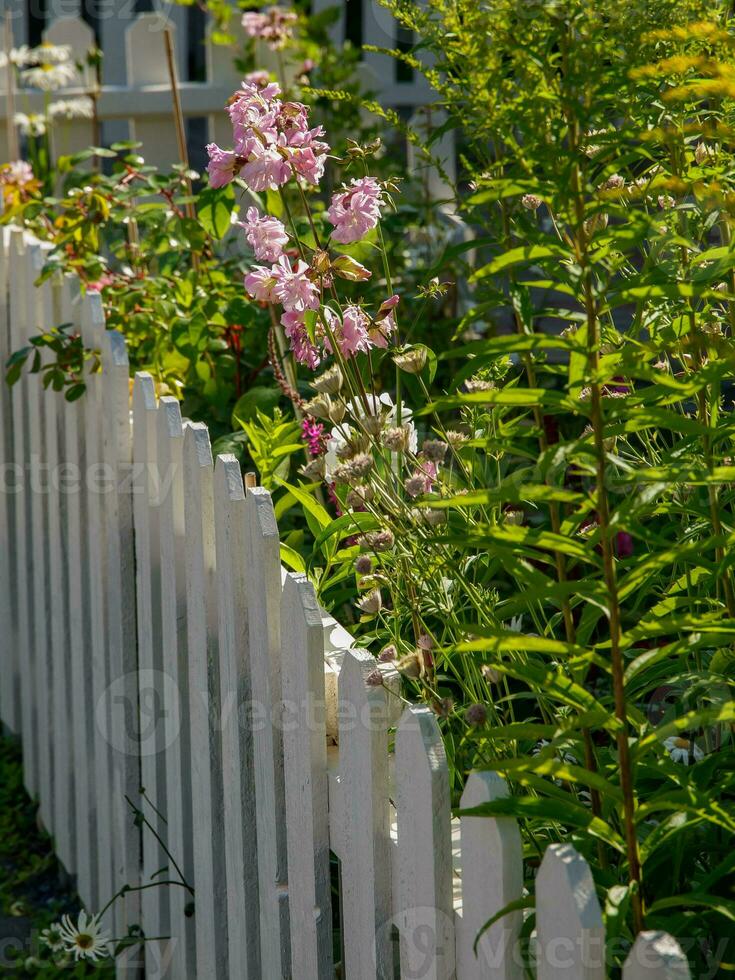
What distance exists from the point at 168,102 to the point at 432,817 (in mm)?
4026

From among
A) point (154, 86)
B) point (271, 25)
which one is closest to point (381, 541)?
point (271, 25)

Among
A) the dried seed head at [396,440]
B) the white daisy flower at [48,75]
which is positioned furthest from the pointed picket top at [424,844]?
the white daisy flower at [48,75]

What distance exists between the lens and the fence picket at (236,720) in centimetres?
182

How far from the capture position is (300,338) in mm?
1675

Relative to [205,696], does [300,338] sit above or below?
above

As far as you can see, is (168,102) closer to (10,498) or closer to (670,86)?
(10,498)

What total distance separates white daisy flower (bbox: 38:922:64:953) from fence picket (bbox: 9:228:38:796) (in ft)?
2.06

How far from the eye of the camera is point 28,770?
3297mm

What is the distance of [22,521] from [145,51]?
2.39 metres

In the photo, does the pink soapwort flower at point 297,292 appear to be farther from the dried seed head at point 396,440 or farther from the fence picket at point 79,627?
the fence picket at point 79,627

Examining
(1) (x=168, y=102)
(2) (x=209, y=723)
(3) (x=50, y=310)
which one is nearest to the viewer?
(2) (x=209, y=723)

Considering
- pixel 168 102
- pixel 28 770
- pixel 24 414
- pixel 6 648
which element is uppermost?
pixel 168 102

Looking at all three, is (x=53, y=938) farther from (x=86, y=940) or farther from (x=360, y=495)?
(x=360, y=495)

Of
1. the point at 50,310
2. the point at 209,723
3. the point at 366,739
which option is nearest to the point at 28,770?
the point at 50,310
